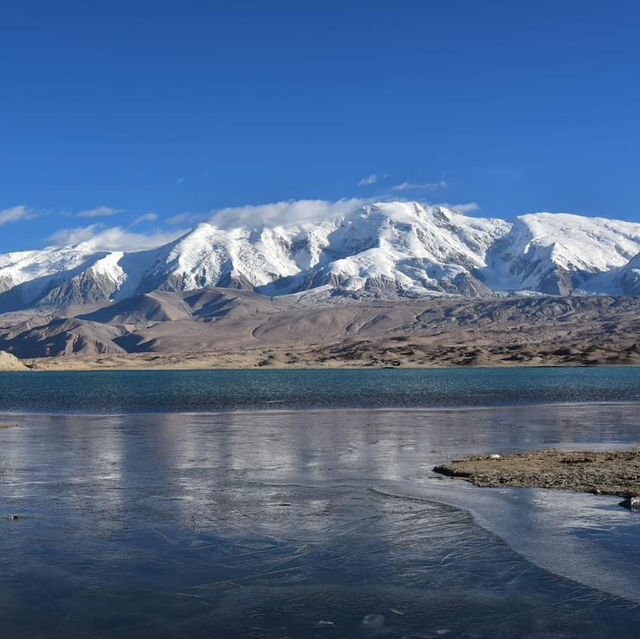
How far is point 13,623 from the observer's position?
18.5 meters

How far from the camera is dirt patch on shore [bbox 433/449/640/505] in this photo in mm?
34250

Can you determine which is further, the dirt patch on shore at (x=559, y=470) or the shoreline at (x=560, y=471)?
the dirt patch on shore at (x=559, y=470)

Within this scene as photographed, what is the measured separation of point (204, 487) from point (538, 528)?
1455 cm

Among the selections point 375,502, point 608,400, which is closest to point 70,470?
point 375,502

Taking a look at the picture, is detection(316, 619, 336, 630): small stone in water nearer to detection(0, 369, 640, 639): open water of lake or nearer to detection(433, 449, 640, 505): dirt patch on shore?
detection(0, 369, 640, 639): open water of lake

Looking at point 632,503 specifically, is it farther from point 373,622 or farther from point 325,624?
point 325,624

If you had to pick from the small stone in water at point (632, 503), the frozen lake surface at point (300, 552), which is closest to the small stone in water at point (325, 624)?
the frozen lake surface at point (300, 552)

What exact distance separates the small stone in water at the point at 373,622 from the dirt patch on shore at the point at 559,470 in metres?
15.4

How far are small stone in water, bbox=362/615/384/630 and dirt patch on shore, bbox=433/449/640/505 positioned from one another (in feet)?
50.4

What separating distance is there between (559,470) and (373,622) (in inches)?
863

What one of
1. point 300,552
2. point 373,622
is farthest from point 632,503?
point 373,622

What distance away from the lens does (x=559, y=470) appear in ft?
126

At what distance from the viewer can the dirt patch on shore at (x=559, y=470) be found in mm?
34250

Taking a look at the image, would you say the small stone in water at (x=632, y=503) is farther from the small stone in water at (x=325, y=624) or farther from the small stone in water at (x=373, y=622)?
the small stone in water at (x=325, y=624)
